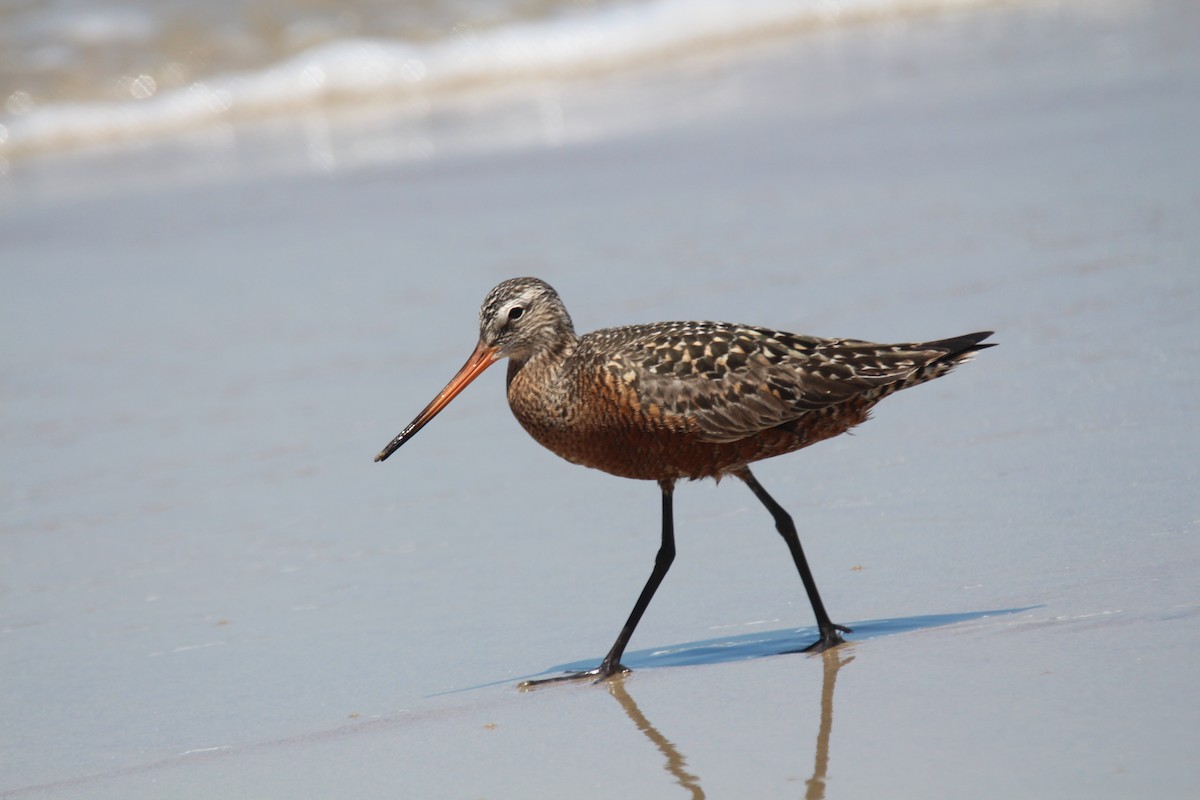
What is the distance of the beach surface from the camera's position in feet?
13.1

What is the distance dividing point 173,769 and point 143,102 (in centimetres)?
1061

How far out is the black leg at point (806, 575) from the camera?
452 cm

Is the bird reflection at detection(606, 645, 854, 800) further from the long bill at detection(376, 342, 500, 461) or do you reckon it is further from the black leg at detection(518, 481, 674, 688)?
the long bill at detection(376, 342, 500, 461)

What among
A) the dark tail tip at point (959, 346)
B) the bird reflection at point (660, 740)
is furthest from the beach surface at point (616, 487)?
the dark tail tip at point (959, 346)

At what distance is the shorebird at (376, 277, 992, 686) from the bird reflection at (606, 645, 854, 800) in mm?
81

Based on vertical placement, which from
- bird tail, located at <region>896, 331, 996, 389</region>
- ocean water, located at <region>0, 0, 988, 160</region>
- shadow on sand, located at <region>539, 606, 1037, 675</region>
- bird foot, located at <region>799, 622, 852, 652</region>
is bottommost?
shadow on sand, located at <region>539, 606, 1037, 675</region>

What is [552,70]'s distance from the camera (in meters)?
14.5

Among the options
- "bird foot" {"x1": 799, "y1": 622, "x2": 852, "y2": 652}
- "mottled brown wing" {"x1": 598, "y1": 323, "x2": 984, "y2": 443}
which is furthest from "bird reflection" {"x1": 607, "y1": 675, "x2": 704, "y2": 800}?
"mottled brown wing" {"x1": 598, "y1": 323, "x2": 984, "y2": 443}

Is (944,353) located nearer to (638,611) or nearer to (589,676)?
(638,611)

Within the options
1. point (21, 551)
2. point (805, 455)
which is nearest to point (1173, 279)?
point (805, 455)

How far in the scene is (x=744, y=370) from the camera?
4867 millimetres

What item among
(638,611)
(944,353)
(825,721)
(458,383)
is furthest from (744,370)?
(825,721)

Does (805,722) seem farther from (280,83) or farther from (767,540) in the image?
(280,83)

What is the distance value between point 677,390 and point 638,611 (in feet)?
2.05
